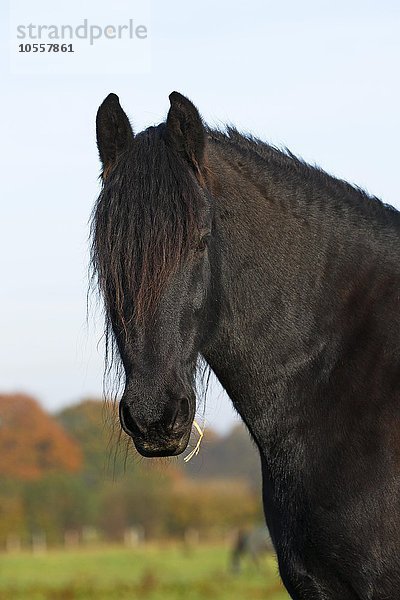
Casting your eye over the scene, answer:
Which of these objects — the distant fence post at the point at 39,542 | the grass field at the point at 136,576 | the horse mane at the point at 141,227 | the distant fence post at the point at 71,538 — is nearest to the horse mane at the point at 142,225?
the horse mane at the point at 141,227

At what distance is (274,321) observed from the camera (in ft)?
17.2

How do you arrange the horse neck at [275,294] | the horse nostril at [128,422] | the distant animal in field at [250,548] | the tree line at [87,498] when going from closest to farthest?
the horse nostril at [128,422] < the horse neck at [275,294] < the distant animal in field at [250,548] < the tree line at [87,498]

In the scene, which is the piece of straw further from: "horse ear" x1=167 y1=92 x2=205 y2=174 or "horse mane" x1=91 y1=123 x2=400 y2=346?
"horse ear" x1=167 y1=92 x2=205 y2=174

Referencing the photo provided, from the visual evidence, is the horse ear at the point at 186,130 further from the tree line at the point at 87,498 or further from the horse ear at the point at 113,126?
the tree line at the point at 87,498

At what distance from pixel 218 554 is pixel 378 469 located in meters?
37.1

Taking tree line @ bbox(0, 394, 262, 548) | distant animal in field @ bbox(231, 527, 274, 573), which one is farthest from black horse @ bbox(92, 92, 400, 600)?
tree line @ bbox(0, 394, 262, 548)

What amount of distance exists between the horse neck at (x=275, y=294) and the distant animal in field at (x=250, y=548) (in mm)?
28733

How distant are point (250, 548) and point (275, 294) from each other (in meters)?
30.6

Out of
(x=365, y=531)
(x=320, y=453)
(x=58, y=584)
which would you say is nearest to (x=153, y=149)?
(x=320, y=453)

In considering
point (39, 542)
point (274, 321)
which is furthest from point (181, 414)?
point (39, 542)

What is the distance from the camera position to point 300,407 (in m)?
5.15

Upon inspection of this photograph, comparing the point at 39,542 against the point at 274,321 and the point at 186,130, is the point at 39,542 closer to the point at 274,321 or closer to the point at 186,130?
the point at 274,321

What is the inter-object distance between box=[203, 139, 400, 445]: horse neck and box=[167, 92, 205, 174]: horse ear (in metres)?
0.21

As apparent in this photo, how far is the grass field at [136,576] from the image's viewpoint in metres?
24.4
